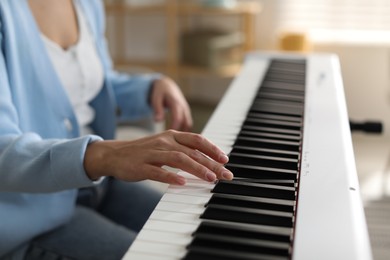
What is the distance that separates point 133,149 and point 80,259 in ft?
1.04

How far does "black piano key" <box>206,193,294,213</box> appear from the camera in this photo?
81 cm

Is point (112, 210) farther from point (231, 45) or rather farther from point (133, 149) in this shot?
point (231, 45)

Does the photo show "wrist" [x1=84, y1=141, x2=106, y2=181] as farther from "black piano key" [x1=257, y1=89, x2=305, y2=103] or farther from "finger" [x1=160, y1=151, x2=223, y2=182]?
"black piano key" [x1=257, y1=89, x2=305, y2=103]

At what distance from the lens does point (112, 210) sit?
4.76 feet

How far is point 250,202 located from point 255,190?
5cm

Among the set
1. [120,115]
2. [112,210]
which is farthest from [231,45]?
[112,210]

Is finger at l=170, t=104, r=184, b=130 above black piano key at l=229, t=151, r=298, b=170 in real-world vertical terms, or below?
below

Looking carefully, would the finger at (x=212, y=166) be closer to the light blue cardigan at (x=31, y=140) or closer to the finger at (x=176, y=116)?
the light blue cardigan at (x=31, y=140)

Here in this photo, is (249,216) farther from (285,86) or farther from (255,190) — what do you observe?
(285,86)

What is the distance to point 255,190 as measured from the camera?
0.87 meters

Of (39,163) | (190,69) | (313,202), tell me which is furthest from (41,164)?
(190,69)

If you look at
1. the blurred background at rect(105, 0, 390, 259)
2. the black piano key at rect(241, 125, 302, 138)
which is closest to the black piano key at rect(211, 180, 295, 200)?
the black piano key at rect(241, 125, 302, 138)

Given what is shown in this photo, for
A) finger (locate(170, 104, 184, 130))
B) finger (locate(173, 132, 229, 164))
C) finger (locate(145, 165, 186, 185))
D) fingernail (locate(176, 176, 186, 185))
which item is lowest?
finger (locate(170, 104, 184, 130))

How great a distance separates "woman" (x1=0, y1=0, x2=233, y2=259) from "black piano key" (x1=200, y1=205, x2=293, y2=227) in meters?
0.09
